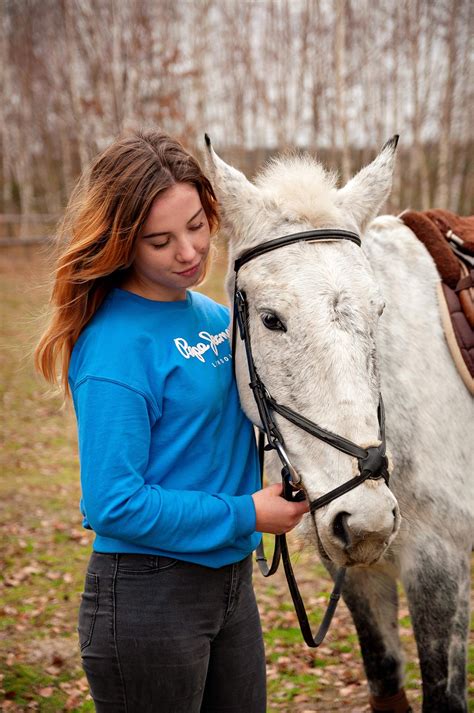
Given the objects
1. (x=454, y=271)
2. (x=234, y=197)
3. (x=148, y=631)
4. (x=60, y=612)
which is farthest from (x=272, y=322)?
(x=60, y=612)

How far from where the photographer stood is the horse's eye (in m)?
1.85

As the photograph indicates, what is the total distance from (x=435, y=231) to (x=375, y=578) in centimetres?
151

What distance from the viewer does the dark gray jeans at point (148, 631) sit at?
65.4 inches

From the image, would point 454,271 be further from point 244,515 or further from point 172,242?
point 244,515

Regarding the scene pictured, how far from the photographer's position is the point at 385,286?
262 centimetres

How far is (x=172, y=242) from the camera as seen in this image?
178 centimetres

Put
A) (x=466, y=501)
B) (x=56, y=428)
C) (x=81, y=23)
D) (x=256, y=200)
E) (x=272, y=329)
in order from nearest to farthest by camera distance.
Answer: (x=272, y=329)
(x=256, y=200)
(x=466, y=501)
(x=56, y=428)
(x=81, y=23)

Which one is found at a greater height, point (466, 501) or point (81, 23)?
point (81, 23)

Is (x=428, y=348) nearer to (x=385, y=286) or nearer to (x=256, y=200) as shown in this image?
(x=385, y=286)

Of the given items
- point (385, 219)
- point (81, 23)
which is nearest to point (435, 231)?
point (385, 219)

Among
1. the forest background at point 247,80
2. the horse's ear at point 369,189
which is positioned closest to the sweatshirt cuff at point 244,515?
the horse's ear at point 369,189

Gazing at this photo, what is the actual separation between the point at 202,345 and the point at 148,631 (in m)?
0.78

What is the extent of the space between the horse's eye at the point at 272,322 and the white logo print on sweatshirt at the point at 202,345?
0.17 metres

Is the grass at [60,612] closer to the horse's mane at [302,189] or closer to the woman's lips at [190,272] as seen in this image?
the woman's lips at [190,272]
